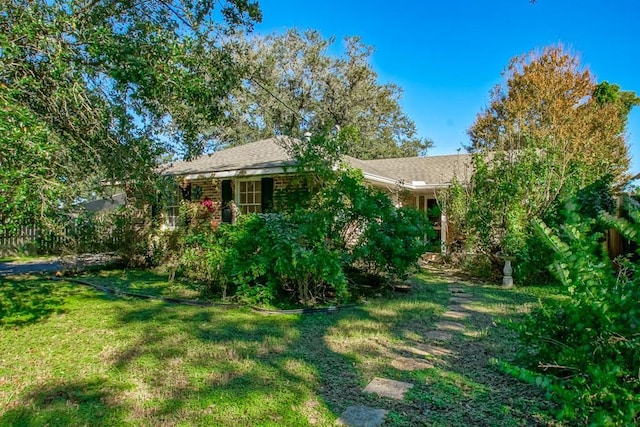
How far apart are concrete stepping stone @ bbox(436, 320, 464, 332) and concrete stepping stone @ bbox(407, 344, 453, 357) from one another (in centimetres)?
80

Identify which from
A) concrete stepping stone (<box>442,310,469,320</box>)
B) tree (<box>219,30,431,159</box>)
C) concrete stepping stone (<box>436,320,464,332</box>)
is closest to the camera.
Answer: concrete stepping stone (<box>436,320,464,332</box>)

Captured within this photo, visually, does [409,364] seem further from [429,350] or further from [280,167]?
[280,167]

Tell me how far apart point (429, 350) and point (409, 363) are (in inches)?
20.6

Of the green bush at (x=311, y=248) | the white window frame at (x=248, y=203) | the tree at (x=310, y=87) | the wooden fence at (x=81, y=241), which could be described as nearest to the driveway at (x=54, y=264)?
the wooden fence at (x=81, y=241)

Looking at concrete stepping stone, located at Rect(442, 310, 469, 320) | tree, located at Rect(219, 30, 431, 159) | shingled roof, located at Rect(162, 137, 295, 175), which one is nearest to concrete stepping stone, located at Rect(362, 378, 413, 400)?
concrete stepping stone, located at Rect(442, 310, 469, 320)

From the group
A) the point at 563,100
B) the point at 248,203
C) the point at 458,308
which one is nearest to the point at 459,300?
the point at 458,308

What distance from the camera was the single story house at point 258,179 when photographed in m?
11.8

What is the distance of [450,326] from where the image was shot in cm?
553

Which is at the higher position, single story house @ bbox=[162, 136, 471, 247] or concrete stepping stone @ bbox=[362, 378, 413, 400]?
single story house @ bbox=[162, 136, 471, 247]

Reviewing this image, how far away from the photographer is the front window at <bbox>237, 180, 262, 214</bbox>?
12.6 m

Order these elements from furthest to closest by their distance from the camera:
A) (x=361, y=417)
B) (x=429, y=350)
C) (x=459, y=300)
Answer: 1. (x=459, y=300)
2. (x=429, y=350)
3. (x=361, y=417)

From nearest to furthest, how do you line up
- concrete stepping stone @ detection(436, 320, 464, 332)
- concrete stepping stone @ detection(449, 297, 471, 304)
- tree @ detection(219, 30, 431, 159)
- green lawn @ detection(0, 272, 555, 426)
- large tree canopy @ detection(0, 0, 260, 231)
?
green lawn @ detection(0, 272, 555, 426) < large tree canopy @ detection(0, 0, 260, 231) < concrete stepping stone @ detection(436, 320, 464, 332) < concrete stepping stone @ detection(449, 297, 471, 304) < tree @ detection(219, 30, 431, 159)

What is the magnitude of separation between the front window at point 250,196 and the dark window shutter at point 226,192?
0.26m

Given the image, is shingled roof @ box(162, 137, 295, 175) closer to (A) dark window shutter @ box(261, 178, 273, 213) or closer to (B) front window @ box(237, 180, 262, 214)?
(A) dark window shutter @ box(261, 178, 273, 213)
